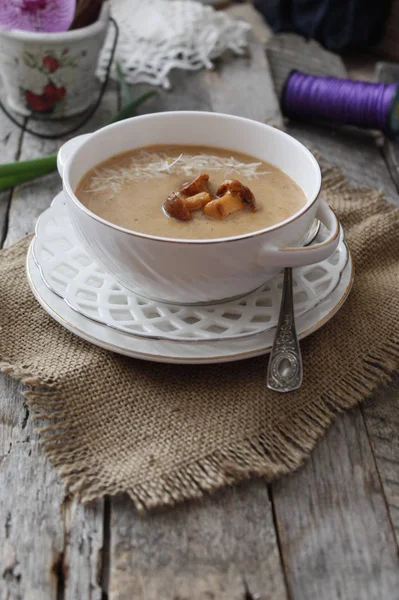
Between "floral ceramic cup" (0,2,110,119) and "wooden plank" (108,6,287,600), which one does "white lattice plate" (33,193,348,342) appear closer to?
"wooden plank" (108,6,287,600)

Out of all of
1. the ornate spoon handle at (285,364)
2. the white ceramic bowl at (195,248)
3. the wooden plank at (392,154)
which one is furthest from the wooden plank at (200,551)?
the wooden plank at (392,154)

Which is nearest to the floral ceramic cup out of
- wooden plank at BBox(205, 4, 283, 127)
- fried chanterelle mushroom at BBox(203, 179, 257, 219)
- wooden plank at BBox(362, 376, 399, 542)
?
wooden plank at BBox(205, 4, 283, 127)

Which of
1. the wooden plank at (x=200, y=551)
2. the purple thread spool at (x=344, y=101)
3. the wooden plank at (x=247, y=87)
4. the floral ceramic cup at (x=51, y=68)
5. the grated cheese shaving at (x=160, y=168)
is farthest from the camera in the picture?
the wooden plank at (x=247, y=87)

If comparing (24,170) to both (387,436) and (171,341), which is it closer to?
(171,341)

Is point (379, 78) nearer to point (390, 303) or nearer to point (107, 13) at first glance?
point (107, 13)

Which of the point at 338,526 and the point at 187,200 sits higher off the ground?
the point at 187,200

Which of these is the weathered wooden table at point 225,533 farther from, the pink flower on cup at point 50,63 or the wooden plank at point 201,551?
the pink flower on cup at point 50,63

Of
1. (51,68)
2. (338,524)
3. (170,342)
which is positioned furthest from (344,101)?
(338,524)
